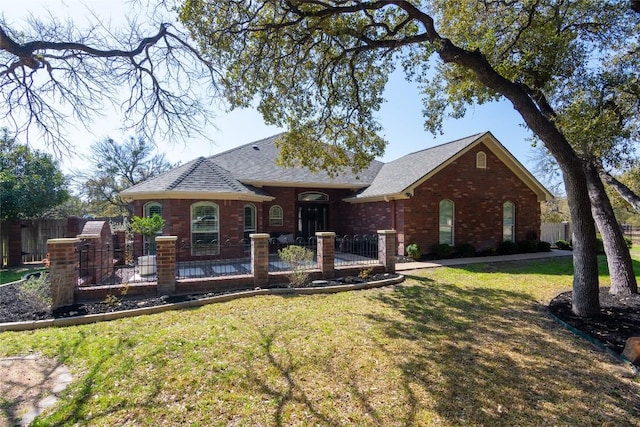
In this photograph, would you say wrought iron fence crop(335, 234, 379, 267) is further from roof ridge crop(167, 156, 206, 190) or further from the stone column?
the stone column

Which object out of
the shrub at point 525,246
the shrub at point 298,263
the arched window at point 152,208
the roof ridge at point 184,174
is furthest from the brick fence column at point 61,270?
the shrub at point 525,246

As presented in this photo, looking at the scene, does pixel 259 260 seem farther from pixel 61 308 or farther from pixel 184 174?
pixel 184 174

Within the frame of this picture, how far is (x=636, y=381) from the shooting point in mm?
3863

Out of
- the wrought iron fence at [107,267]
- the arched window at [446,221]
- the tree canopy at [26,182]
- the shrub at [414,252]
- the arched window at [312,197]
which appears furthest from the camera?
the arched window at [312,197]

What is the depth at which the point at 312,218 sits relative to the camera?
17078mm

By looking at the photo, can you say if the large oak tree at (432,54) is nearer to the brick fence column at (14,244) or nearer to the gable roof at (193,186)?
the gable roof at (193,186)

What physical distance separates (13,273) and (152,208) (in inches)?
194

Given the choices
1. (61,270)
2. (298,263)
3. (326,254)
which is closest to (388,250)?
(326,254)

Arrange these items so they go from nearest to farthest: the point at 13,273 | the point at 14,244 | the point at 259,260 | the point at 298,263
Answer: the point at 259,260
the point at 298,263
the point at 13,273
the point at 14,244

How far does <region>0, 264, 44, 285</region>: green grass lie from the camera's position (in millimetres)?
9806

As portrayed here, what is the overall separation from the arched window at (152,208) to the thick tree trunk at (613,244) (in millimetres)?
13981

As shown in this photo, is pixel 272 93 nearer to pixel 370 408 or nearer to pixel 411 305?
pixel 411 305

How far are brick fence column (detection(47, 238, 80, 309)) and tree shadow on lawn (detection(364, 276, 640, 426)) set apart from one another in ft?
21.0

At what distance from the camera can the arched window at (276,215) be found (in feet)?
51.4
